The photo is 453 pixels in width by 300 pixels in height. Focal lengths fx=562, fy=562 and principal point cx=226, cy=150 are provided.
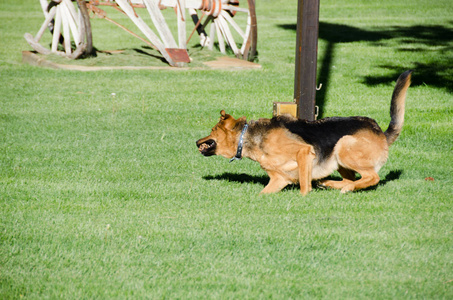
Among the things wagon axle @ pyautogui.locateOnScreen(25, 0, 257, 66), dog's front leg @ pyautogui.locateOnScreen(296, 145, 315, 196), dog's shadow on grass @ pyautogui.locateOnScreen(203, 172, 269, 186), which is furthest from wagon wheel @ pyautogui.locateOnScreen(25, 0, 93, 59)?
dog's front leg @ pyautogui.locateOnScreen(296, 145, 315, 196)

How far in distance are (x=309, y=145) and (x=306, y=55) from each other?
5.84 feet

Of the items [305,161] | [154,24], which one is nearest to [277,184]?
[305,161]

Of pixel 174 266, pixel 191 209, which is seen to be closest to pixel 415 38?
pixel 191 209

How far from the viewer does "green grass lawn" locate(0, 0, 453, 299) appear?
3.83 meters

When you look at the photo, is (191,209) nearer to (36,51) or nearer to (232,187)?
(232,187)

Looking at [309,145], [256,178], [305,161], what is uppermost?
[309,145]

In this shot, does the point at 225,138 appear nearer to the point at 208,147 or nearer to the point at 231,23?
the point at 208,147

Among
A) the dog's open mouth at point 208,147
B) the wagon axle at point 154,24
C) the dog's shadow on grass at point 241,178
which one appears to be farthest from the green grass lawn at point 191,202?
the wagon axle at point 154,24

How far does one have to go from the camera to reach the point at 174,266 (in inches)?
158

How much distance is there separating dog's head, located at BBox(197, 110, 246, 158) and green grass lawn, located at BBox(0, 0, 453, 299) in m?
0.41

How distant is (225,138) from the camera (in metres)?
5.85

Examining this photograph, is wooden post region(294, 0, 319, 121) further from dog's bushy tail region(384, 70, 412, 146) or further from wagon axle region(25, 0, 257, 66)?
wagon axle region(25, 0, 257, 66)

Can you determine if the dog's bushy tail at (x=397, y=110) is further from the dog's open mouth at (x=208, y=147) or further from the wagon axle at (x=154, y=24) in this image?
the wagon axle at (x=154, y=24)

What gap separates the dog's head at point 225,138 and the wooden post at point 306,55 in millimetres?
1457
